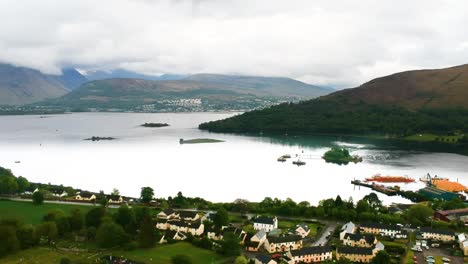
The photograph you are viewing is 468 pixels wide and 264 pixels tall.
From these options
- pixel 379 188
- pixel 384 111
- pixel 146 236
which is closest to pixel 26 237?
pixel 146 236

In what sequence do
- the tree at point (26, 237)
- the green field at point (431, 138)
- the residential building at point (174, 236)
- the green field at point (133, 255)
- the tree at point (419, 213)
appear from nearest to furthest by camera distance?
the green field at point (133, 255) < the tree at point (26, 237) < the residential building at point (174, 236) < the tree at point (419, 213) < the green field at point (431, 138)

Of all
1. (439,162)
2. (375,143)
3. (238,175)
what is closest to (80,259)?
(238,175)

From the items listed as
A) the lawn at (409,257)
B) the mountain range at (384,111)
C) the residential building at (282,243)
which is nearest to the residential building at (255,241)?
the residential building at (282,243)

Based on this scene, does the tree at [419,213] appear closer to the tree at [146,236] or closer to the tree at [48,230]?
the tree at [146,236]

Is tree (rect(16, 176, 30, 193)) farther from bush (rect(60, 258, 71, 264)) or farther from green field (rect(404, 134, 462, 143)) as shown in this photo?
green field (rect(404, 134, 462, 143))

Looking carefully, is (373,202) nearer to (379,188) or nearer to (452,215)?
(452,215)
